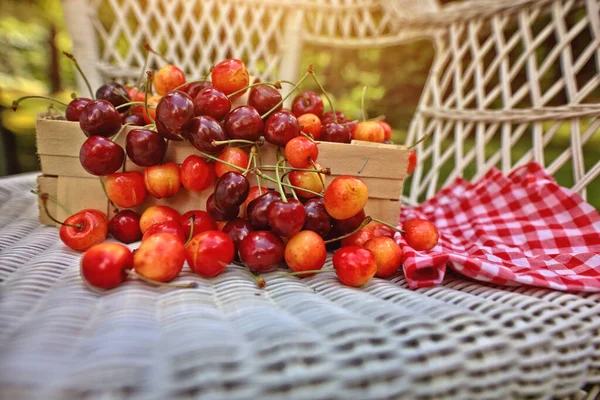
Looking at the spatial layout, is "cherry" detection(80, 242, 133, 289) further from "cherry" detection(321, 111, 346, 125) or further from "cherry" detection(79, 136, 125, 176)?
"cherry" detection(321, 111, 346, 125)

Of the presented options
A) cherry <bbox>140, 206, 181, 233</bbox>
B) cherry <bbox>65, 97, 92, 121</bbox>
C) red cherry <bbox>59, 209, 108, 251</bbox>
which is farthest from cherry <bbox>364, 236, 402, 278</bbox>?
cherry <bbox>65, 97, 92, 121</bbox>

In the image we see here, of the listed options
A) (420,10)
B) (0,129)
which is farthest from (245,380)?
(0,129)

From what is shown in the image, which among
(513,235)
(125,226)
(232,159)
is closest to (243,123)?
(232,159)

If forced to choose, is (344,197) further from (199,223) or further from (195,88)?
(195,88)

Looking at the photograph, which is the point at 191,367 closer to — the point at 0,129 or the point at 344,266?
the point at 344,266

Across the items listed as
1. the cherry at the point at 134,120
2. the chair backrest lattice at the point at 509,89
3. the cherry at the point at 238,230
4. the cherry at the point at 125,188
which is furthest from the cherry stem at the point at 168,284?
the chair backrest lattice at the point at 509,89

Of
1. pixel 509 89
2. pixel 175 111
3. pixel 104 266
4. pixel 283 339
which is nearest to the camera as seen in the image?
pixel 283 339

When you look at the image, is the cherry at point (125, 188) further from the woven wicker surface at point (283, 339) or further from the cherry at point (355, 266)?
the cherry at point (355, 266)
